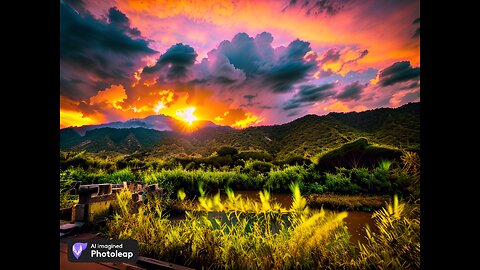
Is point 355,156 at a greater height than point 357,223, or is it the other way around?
point 355,156

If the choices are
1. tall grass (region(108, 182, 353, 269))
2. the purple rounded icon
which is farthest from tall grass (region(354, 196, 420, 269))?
the purple rounded icon

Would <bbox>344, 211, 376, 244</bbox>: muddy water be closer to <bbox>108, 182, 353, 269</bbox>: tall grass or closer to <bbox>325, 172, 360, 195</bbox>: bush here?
<bbox>108, 182, 353, 269</bbox>: tall grass

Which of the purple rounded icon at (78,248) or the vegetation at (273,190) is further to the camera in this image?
the vegetation at (273,190)

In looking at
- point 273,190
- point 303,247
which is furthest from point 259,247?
point 273,190

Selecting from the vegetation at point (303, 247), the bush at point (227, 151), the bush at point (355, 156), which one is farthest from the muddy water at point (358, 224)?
the bush at point (227, 151)

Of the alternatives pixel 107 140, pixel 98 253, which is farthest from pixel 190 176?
pixel 98 253

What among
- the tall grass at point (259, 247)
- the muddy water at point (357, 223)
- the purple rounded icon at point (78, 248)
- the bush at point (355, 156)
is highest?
the bush at point (355, 156)

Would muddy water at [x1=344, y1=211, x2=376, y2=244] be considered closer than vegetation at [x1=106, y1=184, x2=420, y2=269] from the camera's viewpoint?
No

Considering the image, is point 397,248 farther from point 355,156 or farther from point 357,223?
point 355,156

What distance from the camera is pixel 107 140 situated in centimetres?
538

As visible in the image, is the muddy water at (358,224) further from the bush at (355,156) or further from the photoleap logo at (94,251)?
the photoleap logo at (94,251)
